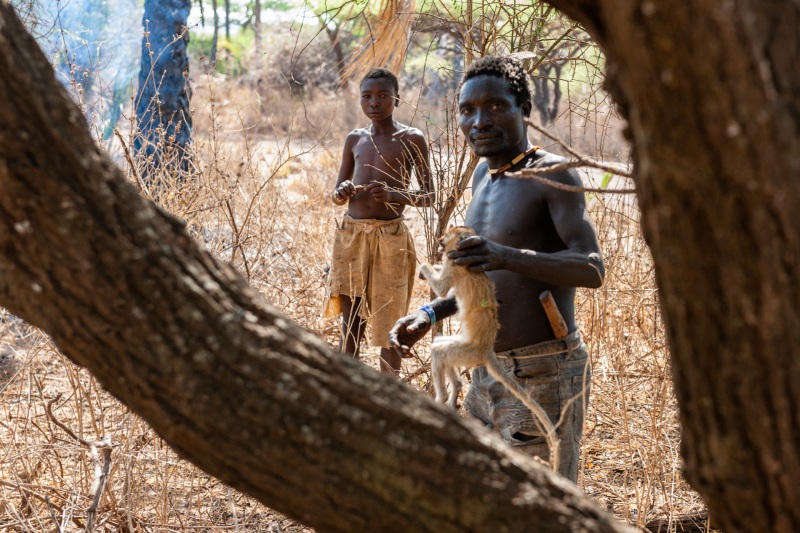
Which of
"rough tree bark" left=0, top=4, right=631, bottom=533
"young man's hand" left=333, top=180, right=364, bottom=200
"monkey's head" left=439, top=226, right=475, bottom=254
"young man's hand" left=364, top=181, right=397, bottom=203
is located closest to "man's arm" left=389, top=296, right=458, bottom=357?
"monkey's head" left=439, top=226, right=475, bottom=254

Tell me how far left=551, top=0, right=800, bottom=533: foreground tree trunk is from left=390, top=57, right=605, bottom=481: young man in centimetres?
131

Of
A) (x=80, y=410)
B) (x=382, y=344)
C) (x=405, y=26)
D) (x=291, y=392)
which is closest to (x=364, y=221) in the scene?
(x=382, y=344)

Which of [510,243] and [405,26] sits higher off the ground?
[405,26]

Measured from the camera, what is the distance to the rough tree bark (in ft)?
3.77

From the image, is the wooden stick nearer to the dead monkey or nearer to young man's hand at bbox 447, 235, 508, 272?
the dead monkey

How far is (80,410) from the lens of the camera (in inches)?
119

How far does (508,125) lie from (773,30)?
168 centimetres

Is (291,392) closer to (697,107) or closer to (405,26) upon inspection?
(697,107)

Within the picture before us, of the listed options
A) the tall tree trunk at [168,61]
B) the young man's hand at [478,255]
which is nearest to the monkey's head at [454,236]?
the young man's hand at [478,255]

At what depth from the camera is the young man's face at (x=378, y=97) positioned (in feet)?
→ 16.6

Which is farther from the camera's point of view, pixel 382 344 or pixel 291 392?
pixel 382 344

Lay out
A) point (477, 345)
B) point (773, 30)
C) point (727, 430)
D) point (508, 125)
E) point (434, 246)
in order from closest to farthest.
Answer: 1. point (773, 30)
2. point (727, 430)
3. point (477, 345)
4. point (508, 125)
5. point (434, 246)

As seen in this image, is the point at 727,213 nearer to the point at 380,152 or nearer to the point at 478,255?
the point at 478,255

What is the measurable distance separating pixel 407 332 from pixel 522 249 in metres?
0.45
